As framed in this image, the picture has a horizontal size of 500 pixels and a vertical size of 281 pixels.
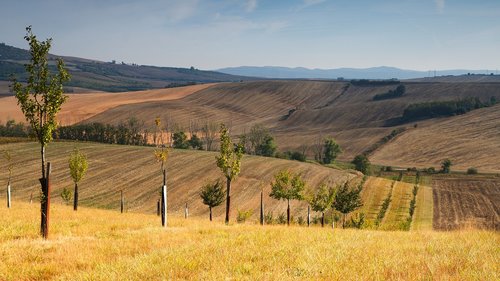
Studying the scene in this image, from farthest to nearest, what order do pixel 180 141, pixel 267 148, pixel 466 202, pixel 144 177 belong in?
pixel 180 141 < pixel 267 148 < pixel 144 177 < pixel 466 202

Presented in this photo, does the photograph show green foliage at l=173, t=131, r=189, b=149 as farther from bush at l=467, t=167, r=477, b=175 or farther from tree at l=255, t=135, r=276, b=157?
bush at l=467, t=167, r=477, b=175

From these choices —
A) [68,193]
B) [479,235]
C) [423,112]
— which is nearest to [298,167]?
[68,193]

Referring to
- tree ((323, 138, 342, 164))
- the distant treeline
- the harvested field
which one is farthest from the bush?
the distant treeline

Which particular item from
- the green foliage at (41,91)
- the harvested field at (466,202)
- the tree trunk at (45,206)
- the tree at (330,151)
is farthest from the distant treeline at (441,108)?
the tree trunk at (45,206)

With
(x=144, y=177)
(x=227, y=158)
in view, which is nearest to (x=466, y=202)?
(x=227, y=158)

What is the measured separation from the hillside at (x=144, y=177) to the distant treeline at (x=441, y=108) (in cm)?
9805

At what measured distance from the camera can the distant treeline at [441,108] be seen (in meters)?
184

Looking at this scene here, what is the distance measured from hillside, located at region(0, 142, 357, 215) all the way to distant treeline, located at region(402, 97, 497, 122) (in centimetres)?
9805

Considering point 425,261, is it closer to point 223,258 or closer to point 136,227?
point 223,258

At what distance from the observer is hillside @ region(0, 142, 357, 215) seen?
74062 mm

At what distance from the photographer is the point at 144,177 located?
87500 millimetres

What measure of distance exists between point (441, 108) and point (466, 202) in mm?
112054

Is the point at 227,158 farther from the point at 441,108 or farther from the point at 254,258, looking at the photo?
the point at 441,108

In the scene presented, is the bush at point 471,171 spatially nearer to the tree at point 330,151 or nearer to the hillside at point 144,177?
the hillside at point 144,177
